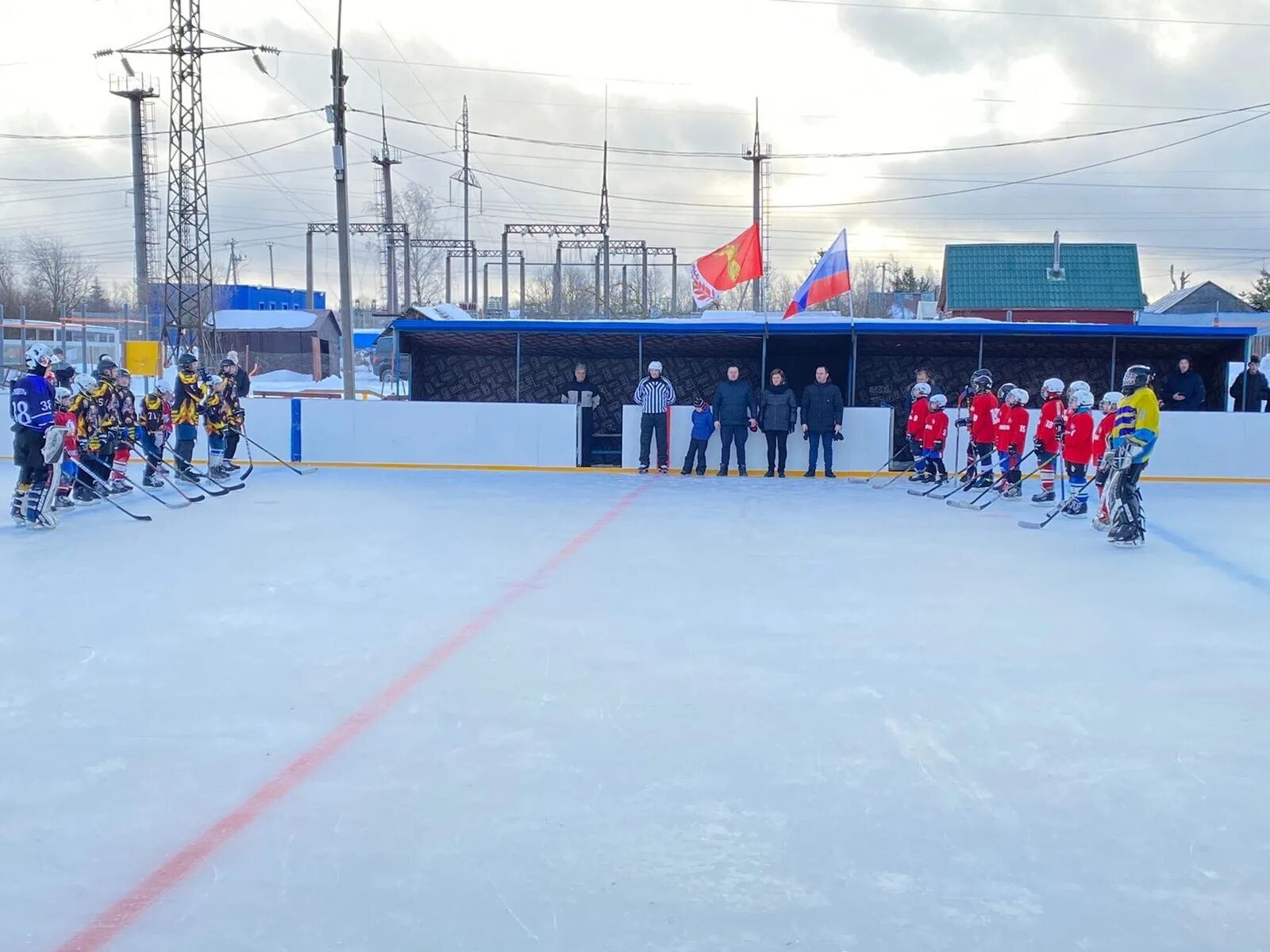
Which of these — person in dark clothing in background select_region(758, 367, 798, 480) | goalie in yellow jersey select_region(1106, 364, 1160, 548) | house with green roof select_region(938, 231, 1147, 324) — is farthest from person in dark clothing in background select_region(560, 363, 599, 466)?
house with green roof select_region(938, 231, 1147, 324)

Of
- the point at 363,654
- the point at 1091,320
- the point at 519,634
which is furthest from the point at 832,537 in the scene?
the point at 1091,320

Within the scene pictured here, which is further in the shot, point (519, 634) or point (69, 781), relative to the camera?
point (519, 634)

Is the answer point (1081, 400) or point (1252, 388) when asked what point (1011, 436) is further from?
point (1252, 388)

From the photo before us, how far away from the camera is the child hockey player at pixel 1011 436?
12445 millimetres

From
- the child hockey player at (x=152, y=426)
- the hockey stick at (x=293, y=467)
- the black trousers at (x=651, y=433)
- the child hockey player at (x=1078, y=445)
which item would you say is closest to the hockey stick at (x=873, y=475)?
the black trousers at (x=651, y=433)

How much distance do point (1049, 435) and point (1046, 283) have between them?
954 inches

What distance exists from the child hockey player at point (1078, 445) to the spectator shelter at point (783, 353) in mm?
5744

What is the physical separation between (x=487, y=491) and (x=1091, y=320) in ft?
85.1

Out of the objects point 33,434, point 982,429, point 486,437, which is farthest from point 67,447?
point 982,429

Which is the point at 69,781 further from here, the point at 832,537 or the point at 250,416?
the point at 250,416

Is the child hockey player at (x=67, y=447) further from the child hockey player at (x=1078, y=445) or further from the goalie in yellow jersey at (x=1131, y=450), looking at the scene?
the child hockey player at (x=1078, y=445)

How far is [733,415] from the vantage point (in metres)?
15.2

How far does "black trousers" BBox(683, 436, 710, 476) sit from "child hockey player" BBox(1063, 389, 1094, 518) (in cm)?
552

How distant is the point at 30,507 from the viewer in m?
10.0
